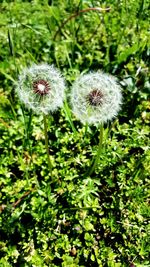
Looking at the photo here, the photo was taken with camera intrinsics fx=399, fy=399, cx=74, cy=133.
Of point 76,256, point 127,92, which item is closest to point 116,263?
point 76,256

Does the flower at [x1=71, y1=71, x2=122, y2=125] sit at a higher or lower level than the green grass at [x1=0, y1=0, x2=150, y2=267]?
higher

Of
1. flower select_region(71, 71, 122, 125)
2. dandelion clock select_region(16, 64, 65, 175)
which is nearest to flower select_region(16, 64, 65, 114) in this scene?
dandelion clock select_region(16, 64, 65, 175)

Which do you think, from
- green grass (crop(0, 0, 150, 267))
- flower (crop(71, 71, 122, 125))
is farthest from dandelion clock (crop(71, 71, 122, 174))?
green grass (crop(0, 0, 150, 267))

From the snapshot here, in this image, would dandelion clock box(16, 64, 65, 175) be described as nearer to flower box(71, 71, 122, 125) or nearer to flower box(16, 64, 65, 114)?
flower box(16, 64, 65, 114)

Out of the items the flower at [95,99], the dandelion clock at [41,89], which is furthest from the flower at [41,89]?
the flower at [95,99]

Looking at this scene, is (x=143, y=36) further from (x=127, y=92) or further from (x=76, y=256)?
(x=76, y=256)

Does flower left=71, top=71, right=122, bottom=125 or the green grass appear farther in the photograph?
the green grass
